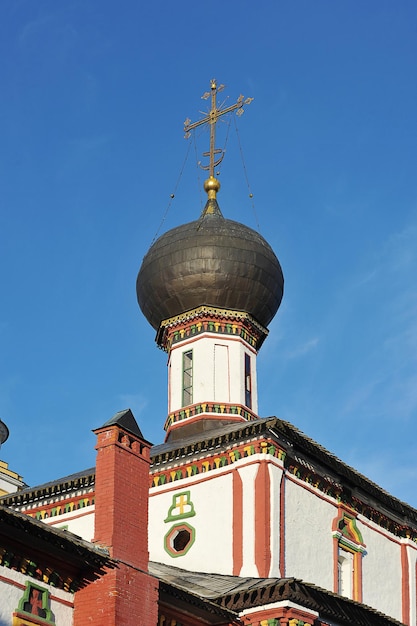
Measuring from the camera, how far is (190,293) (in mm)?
18047

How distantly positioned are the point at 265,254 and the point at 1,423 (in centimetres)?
641

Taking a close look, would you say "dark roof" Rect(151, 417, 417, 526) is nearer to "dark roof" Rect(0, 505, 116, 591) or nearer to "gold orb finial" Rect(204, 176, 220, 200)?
"dark roof" Rect(0, 505, 116, 591)

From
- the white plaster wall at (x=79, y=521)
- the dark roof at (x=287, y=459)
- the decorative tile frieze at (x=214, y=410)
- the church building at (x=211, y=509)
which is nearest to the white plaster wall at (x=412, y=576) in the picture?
the church building at (x=211, y=509)

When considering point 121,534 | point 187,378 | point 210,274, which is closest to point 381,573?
point 187,378

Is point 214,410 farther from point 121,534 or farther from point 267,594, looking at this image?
point 121,534

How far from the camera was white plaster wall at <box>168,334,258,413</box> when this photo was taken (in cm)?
1739

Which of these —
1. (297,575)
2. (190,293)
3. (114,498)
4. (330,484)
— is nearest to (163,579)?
(114,498)

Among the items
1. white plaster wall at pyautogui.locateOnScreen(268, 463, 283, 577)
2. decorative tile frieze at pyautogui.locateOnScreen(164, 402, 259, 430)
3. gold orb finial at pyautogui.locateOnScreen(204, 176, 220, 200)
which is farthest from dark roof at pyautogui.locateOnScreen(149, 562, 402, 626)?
gold orb finial at pyautogui.locateOnScreen(204, 176, 220, 200)

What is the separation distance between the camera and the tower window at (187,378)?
17.6m

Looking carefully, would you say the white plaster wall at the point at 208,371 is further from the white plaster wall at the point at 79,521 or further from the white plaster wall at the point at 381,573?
the white plaster wall at the point at 381,573

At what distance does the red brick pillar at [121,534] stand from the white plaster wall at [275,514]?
2.47m

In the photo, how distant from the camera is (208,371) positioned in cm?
1755

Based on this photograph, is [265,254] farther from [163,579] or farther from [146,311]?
[163,579]

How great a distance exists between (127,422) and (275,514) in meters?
2.89
